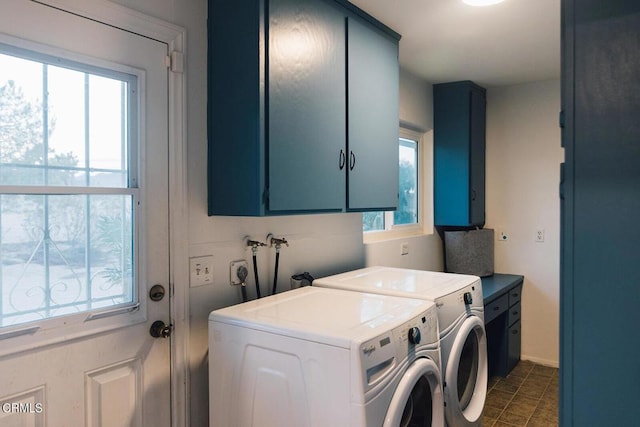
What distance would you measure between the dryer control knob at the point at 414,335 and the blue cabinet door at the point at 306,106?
2.21ft

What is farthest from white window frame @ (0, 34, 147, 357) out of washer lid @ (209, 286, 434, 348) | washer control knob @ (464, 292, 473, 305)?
washer control knob @ (464, 292, 473, 305)

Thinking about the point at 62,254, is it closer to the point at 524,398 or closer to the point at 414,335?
the point at 414,335

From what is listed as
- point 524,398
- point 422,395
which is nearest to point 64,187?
point 422,395

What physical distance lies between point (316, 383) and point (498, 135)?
127 inches

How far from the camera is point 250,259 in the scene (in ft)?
6.64

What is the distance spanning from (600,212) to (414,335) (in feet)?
2.56

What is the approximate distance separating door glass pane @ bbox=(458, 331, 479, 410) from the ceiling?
1.66 m

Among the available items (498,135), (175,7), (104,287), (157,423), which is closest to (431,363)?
(157,423)

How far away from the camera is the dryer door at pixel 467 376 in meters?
1.93

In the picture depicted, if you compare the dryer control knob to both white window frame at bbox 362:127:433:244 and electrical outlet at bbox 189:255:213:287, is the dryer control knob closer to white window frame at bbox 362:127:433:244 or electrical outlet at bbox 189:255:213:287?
electrical outlet at bbox 189:255:213:287

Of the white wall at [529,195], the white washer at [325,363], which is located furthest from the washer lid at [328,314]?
the white wall at [529,195]

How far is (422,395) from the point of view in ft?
5.65

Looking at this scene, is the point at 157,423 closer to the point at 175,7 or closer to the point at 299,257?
the point at 299,257
